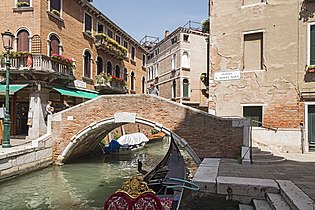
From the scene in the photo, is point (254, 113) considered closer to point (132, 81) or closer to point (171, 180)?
point (171, 180)

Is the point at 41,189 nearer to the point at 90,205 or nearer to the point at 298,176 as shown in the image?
the point at 90,205

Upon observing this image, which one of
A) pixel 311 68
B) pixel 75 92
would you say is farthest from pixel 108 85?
pixel 311 68

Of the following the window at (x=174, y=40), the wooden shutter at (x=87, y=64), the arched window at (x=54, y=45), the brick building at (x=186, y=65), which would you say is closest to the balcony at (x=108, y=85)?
the wooden shutter at (x=87, y=64)

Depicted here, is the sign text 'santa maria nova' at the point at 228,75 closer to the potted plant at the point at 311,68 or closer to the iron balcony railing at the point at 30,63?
the potted plant at the point at 311,68

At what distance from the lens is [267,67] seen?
7.59 metres

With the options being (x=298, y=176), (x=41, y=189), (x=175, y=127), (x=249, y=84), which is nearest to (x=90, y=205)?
(x=41, y=189)

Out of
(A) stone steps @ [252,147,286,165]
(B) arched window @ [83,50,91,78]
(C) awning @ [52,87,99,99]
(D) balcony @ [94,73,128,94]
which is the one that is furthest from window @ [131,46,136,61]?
(A) stone steps @ [252,147,286,165]

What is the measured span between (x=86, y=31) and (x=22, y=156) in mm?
6980

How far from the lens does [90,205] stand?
5.21 m

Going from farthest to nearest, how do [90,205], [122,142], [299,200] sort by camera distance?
[122,142] < [90,205] < [299,200]

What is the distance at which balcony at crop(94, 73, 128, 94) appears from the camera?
1280 cm

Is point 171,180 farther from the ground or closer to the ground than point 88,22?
closer to the ground

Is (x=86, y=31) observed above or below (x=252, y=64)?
above

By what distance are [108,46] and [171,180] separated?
34.8ft
